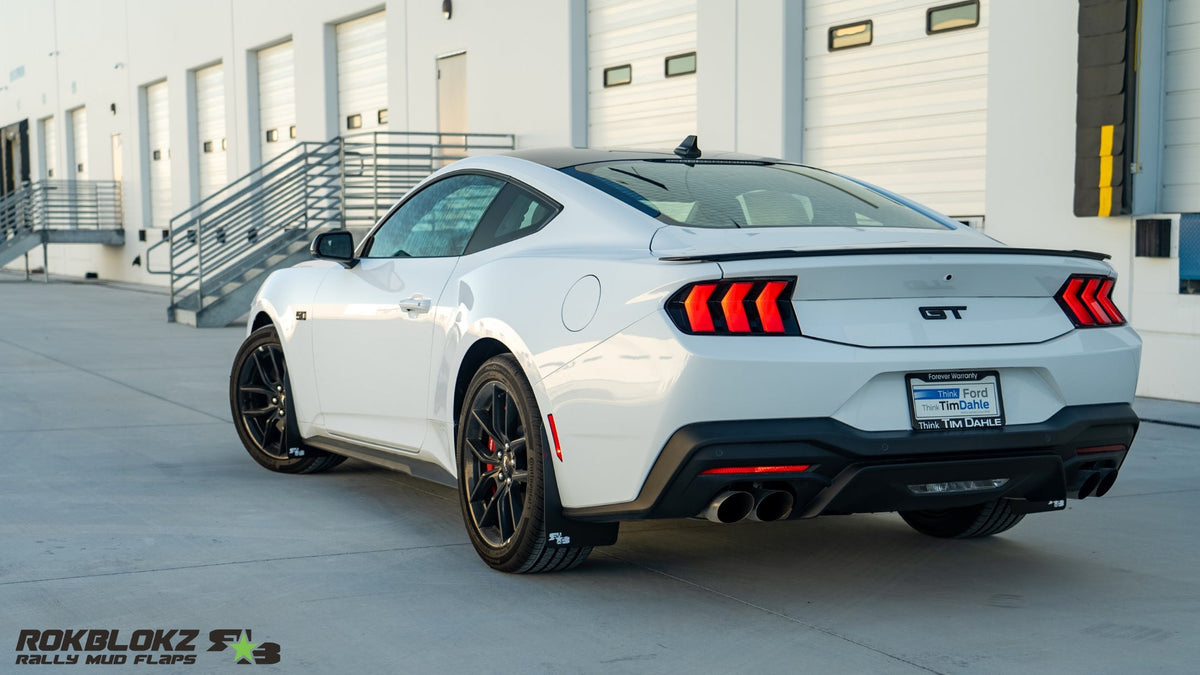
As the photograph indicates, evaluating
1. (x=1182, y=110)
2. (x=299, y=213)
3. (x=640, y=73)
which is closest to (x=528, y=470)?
(x=1182, y=110)

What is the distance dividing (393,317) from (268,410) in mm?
1545

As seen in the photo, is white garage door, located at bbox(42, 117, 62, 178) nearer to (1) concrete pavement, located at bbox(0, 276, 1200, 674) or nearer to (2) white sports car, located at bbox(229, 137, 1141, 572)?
(1) concrete pavement, located at bbox(0, 276, 1200, 674)

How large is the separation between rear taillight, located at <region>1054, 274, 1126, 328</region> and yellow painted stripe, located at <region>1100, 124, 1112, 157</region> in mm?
5509

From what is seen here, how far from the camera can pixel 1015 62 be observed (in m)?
10.8

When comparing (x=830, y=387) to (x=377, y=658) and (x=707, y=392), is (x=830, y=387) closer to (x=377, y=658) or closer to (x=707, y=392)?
(x=707, y=392)

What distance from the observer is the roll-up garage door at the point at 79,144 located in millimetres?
36100

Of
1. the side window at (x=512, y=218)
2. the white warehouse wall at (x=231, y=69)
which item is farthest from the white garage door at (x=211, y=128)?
the side window at (x=512, y=218)

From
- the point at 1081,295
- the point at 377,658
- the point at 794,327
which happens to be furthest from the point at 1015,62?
the point at 377,658

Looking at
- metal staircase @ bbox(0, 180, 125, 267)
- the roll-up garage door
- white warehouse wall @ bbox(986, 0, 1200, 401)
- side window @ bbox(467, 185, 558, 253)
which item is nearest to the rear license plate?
side window @ bbox(467, 185, 558, 253)

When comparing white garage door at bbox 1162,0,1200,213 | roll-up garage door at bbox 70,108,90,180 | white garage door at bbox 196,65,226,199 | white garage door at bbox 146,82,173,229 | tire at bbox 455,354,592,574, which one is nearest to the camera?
tire at bbox 455,354,592,574

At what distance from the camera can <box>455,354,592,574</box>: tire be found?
452cm

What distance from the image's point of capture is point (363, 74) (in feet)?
70.3

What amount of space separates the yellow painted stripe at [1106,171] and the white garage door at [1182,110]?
0.38 meters

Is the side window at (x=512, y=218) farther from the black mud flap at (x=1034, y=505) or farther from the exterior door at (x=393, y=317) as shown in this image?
the black mud flap at (x=1034, y=505)
